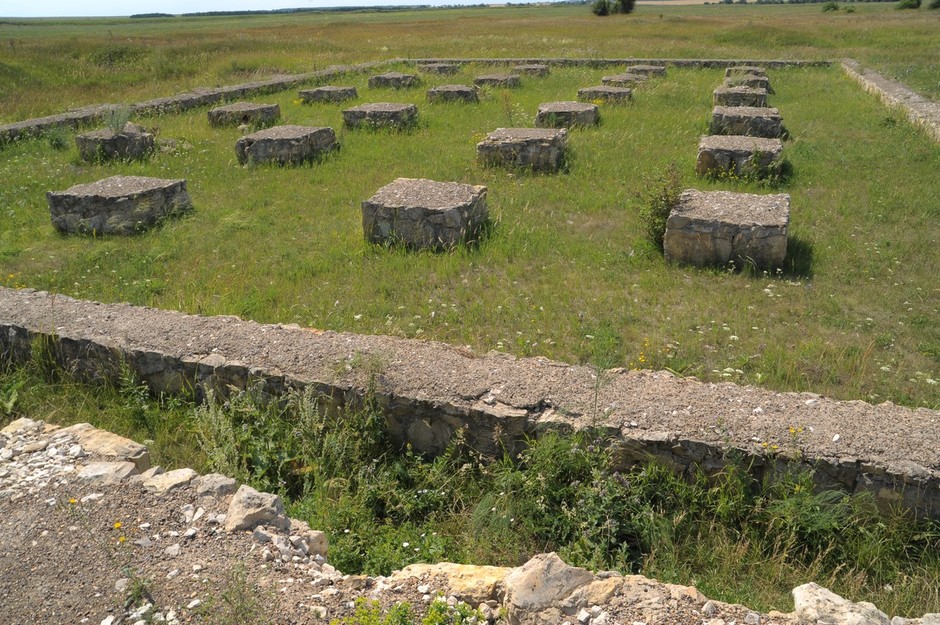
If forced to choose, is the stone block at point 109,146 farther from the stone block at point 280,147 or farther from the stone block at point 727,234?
the stone block at point 727,234

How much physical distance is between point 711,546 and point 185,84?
70.0 feet

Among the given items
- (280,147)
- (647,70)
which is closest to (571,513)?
(280,147)

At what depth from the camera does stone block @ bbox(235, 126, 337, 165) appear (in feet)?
37.1

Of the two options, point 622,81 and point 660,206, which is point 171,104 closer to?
point 622,81

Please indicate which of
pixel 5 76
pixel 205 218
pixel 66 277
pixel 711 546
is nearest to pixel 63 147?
pixel 205 218

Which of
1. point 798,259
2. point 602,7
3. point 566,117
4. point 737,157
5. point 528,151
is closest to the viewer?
point 798,259

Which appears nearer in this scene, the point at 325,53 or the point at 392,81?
the point at 392,81

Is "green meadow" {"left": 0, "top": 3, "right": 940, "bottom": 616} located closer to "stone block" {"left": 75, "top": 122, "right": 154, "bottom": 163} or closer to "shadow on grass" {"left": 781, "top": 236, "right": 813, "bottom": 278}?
"shadow on grass" {"left": 781, "top": 236, "right": 813, "bottom": 278}

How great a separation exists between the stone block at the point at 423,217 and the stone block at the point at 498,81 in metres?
11.7

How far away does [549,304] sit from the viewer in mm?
6289

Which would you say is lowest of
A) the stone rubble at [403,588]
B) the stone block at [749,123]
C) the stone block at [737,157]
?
the stone rubble at [403,588]

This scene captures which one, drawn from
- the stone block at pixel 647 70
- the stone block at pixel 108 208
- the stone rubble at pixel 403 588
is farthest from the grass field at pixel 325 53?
the stone rubble at pixel 403 588

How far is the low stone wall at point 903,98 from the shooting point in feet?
40.1

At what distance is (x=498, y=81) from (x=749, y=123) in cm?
831
